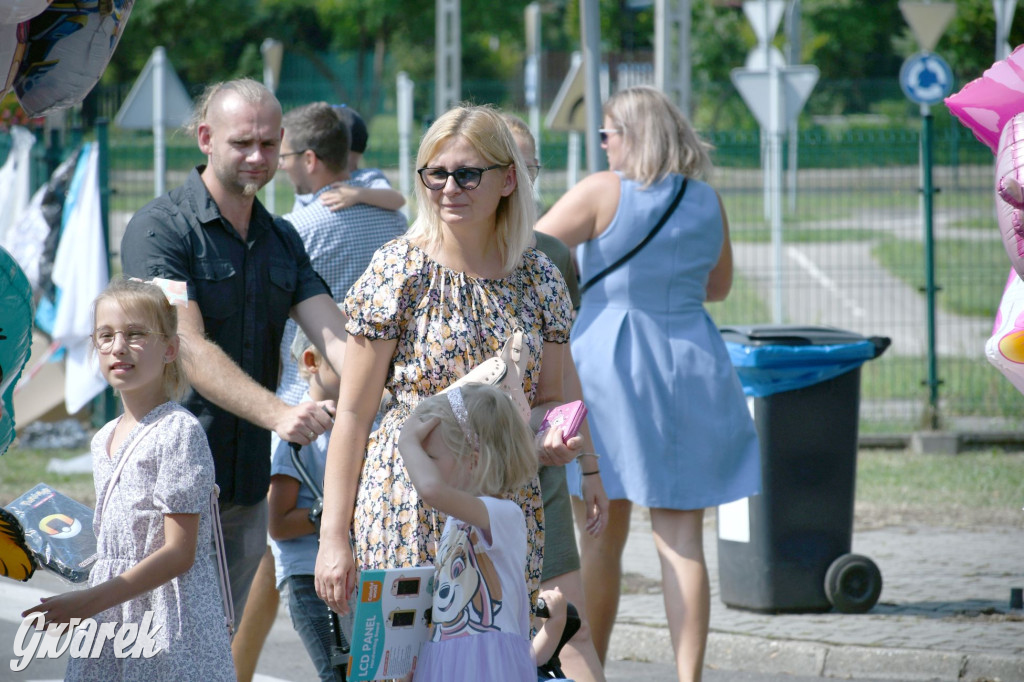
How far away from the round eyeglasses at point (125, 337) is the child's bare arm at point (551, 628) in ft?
3.76

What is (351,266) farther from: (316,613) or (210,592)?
(210,592)

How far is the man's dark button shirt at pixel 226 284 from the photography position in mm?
3754

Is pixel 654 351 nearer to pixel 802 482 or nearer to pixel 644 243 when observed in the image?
pixel 644 243

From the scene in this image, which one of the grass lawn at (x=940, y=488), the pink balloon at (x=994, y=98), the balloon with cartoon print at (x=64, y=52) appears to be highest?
the balloon with cartoon print at (x=64, y=52)

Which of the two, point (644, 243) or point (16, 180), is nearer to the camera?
point (644, 243)

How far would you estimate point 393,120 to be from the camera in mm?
42625

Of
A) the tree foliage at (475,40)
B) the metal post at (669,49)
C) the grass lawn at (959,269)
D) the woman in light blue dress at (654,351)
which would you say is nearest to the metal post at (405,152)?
the metal post at (669,49)

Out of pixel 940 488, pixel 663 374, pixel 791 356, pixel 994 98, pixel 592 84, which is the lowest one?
pixel 940 488

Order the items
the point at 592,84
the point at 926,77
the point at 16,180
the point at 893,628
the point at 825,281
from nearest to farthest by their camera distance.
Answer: the point at 893,628
the point at 592,84
the point at 16,180
the point at 825,281
the point at 926,77

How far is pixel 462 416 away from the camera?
282cm

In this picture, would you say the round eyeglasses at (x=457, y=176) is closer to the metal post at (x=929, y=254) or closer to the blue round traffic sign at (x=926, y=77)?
the metal post at (x=929, y=254)

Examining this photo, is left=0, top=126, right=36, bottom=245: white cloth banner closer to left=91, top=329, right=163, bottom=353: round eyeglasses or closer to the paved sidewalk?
the paved sidewalk

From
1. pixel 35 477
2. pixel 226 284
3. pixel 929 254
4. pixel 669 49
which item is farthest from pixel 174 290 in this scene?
pixel 669 49

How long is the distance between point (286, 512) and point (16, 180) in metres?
7.53
